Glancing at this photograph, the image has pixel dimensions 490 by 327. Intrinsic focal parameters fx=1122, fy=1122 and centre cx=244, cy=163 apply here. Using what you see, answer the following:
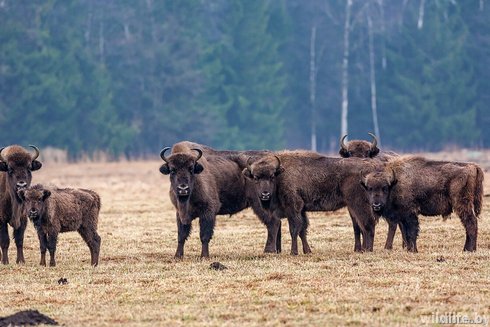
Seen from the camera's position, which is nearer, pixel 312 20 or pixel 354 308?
pixel 354 308

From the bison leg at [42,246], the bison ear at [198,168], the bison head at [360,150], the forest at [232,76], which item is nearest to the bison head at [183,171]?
the bison ear at [198,168]

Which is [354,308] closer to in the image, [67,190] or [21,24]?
Answer: [67,190]

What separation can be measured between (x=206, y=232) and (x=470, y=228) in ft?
13.5

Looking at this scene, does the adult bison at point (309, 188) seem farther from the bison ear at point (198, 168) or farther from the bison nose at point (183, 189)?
the bison nose at point (183, 189)

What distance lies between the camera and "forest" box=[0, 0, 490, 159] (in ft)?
205

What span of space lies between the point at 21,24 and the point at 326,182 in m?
44.1

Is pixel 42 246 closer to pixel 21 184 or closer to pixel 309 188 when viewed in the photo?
pixel 21 184

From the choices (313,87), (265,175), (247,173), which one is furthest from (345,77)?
(265,175)

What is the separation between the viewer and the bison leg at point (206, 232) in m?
17.7

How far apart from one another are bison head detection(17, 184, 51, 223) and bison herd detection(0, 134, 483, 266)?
15 millimetres

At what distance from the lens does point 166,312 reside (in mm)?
12273

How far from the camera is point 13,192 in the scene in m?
17.7

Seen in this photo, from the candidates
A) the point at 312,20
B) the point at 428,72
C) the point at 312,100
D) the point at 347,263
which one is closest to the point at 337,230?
the point at 347,263

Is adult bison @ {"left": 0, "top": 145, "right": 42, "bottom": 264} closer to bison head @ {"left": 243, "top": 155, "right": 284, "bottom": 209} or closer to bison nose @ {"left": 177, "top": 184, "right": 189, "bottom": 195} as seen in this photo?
bison nose @ {"left": 177, "top": 184, "right": 189, "bottom": 195}
